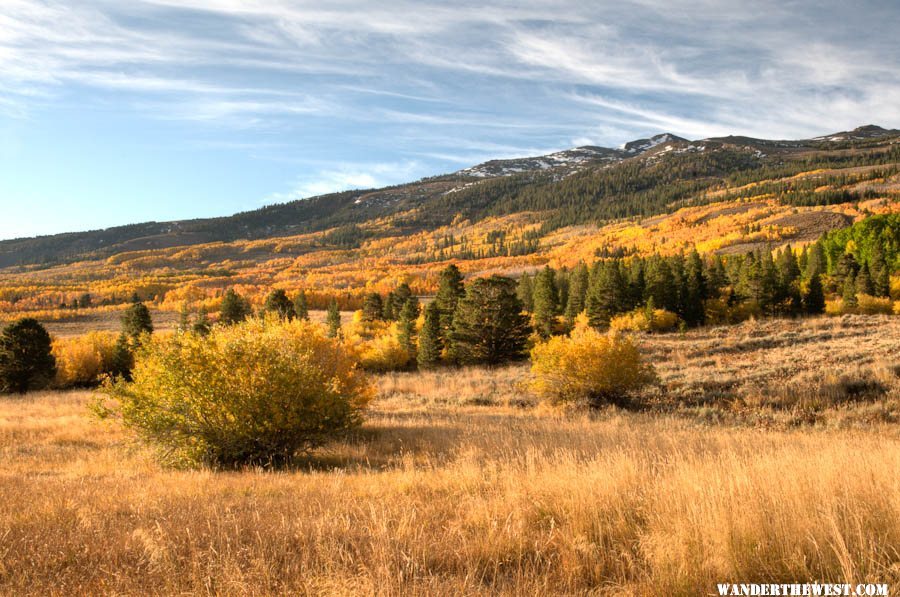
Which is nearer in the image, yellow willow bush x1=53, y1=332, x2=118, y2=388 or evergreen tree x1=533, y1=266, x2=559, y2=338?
yellow willow bush x1=53, y1=332, x2=118, y2=388

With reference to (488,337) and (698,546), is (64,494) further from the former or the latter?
(488,337)

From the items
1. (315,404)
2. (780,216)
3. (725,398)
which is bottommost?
(725,398)

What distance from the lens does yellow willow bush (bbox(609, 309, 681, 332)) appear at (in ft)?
165

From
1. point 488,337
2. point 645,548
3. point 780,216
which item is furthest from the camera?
point 780,216

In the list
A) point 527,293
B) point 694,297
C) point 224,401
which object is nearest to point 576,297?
point 527,293

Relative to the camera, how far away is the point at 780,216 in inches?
6476

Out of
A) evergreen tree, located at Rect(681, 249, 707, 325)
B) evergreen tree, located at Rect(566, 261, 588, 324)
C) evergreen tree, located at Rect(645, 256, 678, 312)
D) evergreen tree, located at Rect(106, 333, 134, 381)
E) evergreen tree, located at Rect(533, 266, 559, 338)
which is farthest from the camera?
evergreen tree, located at Rect(566, 261, 588, 324)

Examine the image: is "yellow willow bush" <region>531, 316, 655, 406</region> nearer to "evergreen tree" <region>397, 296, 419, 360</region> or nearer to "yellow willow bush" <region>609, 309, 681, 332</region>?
"evergreen tree" <region>397, 296, 419, 360</region>

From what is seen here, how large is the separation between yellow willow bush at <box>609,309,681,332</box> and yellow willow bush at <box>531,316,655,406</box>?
93.8 ft

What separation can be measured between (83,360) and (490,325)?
127 ft

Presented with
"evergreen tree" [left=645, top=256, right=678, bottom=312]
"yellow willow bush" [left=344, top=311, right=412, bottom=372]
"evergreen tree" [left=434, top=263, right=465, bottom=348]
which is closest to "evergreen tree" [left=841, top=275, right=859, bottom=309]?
"evergreen tree" [left=645, top=256, right=678, bottom=312]

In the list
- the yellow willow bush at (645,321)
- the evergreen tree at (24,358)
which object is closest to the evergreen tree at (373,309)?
the yellow willow bush at (645,321)

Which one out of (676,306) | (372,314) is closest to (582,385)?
(676,306)

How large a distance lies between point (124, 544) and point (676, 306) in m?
58.7
